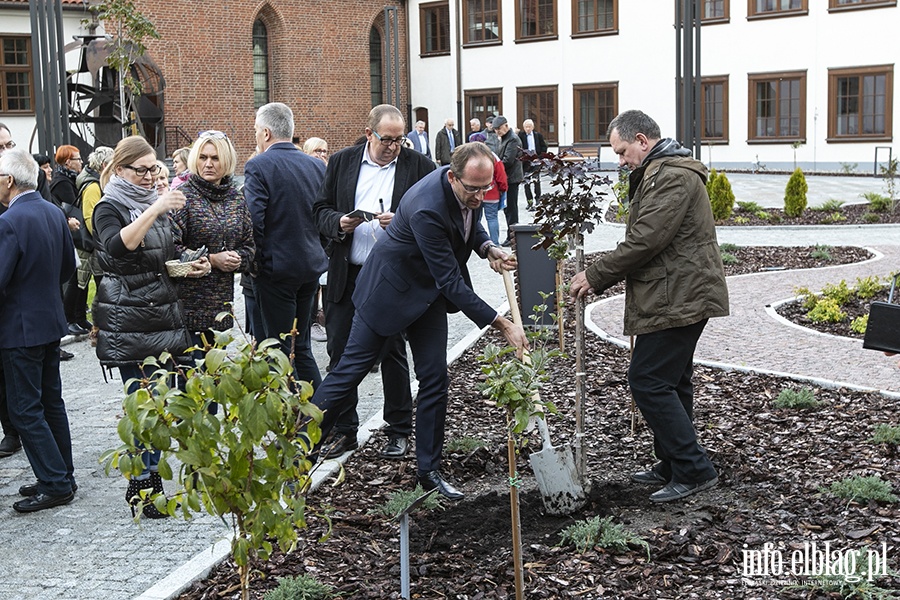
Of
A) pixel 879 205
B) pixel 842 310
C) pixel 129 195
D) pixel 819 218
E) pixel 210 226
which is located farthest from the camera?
pixel 879 205

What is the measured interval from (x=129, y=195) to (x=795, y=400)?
4513 millimetres

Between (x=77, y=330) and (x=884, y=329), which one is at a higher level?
(x=884, y=329)

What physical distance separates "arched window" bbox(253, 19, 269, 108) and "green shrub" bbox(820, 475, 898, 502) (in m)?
35.1

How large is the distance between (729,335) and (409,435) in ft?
14.7

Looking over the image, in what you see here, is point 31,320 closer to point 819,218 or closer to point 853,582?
point 853,582

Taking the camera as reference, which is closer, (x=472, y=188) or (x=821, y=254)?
(x=472, y=188)

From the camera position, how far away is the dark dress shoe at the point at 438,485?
5.86m

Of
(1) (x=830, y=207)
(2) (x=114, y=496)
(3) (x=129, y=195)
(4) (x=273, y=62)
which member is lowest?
(2) (x=114, y=496)

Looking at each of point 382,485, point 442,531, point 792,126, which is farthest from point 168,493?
point 792,126

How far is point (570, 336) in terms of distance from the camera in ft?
34.7

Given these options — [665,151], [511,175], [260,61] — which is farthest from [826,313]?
[260,61]

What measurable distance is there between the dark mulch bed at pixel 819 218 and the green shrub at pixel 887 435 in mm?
13342

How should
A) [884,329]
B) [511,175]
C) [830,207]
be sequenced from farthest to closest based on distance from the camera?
[830,207] < [511,175] < [884,329]

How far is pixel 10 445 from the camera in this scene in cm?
728
